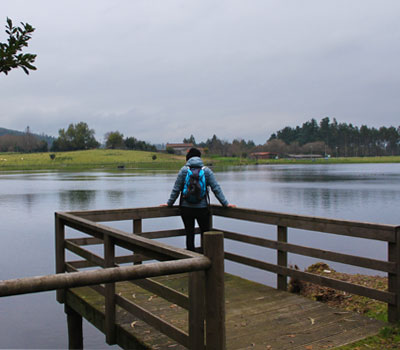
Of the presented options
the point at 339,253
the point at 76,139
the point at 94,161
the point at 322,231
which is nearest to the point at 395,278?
the point at 339,253

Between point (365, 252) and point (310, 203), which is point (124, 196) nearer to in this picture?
point (310, 203)

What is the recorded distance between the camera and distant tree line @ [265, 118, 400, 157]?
189125mm

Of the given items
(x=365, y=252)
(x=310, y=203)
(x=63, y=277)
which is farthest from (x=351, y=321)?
(x=310, y=203)

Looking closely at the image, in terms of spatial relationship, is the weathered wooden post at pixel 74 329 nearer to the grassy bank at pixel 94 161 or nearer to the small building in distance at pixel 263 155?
the grassy bank at pixel 94 161

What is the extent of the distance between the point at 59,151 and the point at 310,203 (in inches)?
5279

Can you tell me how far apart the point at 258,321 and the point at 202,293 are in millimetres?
2114

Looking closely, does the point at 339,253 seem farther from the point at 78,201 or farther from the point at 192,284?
the point at 78,201

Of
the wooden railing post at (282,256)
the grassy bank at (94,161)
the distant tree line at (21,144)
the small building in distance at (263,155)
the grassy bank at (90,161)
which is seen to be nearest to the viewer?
the wooden railing post at (282,256)

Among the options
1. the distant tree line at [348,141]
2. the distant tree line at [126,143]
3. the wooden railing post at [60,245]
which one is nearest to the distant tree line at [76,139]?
the distant tree line at [126,143]

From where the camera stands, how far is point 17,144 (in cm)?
17450

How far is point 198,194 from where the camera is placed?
6926mm

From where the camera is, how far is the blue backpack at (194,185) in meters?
6.89

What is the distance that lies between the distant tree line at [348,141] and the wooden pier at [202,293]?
7266 inches

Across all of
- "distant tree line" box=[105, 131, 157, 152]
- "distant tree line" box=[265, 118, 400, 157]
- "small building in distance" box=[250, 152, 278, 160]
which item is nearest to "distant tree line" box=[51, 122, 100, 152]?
"distant tree line" box=[105, 131, 157, 152]
